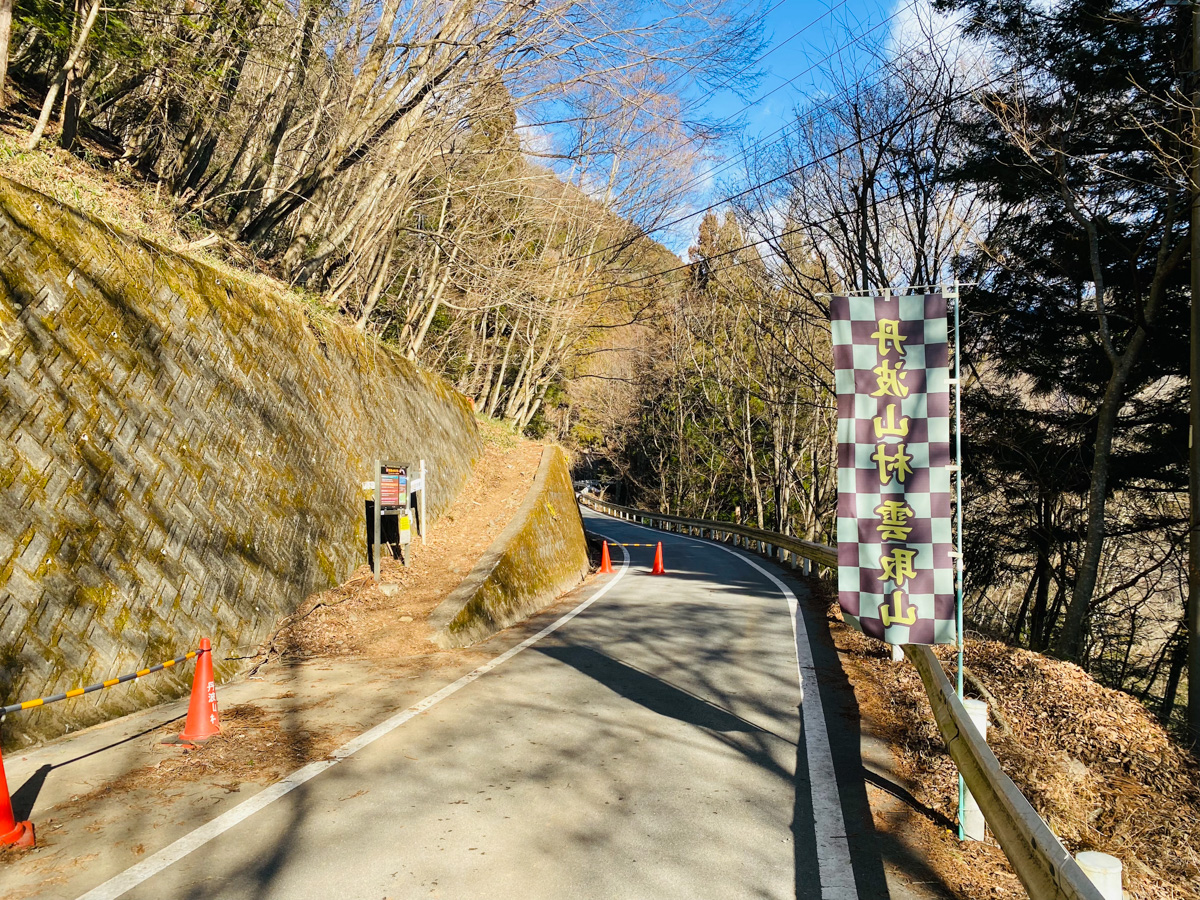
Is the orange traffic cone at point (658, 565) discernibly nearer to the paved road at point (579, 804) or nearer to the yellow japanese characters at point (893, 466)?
the paved road at point (579, 804)

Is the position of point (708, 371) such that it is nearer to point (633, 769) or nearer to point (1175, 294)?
point (1175, 294)

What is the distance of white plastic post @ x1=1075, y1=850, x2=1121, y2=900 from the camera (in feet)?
9.94

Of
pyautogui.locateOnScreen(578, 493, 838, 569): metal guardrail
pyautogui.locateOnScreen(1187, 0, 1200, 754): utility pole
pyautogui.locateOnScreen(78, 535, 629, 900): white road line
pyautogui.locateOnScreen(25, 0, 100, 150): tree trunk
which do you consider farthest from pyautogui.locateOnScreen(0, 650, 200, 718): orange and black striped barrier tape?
pyautogui.locateOnScreen(1187, 0, 1200, 754): utility pole

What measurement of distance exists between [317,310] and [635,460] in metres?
40.1

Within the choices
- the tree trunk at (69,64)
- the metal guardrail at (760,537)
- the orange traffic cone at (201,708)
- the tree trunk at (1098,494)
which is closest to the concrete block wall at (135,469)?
the orange traffic cone at (201,708)

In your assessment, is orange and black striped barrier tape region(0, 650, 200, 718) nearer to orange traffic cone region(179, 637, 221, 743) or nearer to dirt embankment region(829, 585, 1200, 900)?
orange traffic cone region(179, 637, 221, 743)

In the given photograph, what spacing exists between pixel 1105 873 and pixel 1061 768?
3.33m

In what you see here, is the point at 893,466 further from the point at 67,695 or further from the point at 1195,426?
the point at 1195,426

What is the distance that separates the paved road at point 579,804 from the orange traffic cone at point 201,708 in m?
1.18

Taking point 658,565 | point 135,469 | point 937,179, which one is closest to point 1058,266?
point 937,179

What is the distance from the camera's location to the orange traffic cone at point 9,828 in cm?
395

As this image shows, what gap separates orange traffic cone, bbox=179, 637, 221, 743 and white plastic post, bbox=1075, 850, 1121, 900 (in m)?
5.39

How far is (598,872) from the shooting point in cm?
391

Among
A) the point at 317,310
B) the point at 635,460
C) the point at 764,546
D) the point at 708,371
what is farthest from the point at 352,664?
the point at 635,460
